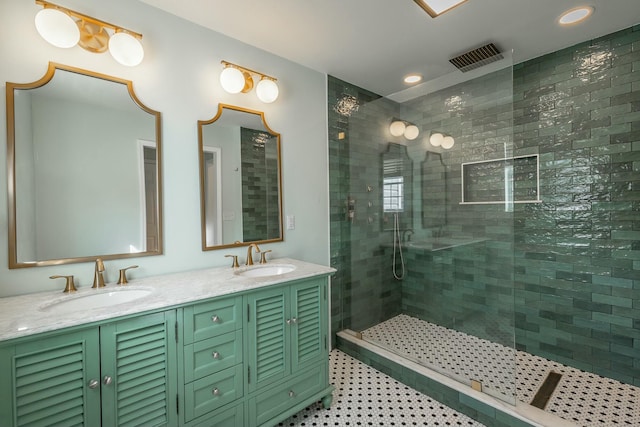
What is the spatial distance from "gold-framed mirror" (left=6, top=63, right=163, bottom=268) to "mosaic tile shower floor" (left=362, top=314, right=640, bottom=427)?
2104 millimetres

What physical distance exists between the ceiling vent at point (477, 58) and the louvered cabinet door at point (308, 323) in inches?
81.0

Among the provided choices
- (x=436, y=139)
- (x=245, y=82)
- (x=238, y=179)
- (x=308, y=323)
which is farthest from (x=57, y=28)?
(x=436, y=139)

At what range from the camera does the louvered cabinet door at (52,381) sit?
95 centimetres

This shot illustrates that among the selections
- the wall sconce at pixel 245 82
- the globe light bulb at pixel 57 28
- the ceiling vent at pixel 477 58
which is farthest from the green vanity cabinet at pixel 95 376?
the ceiling vent at pixel 477 58

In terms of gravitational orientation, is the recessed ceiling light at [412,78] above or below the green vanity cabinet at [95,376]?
above

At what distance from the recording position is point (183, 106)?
1.81m

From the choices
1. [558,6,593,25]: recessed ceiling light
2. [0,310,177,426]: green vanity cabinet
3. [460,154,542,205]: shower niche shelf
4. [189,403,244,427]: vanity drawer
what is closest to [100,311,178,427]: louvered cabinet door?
[0,310,177,426]: green vanity cabinet

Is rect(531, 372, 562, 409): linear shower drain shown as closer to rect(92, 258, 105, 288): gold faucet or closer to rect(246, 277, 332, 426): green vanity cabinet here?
rect(246, 277, 332, 426): green vanity cabinet

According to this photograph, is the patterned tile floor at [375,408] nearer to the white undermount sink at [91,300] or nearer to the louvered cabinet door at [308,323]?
the louvered cabinet door at [308,323]

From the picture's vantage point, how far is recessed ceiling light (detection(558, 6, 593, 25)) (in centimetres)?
177

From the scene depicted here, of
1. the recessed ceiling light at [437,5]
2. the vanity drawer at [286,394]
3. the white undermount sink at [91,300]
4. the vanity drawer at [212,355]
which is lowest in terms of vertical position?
the vanity drawer at [286,394]

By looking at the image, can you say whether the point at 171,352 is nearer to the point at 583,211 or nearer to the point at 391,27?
the point at 391,27

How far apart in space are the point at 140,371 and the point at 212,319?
1.08ft

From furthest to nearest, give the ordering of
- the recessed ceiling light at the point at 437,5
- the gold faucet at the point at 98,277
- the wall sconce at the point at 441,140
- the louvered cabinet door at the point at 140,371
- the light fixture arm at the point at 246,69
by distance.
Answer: the wall sconce at the point at 441,140, the light fixture arm at the point at 246,69, the recessed ceiling light at the point at 437,5, the gold faucet at the point at 98,277, the louvered cabinet door at the point at 140,371
